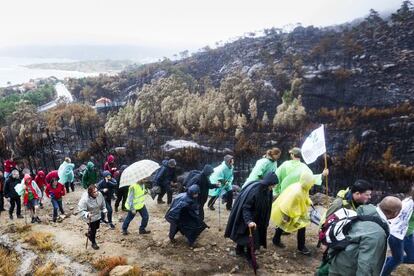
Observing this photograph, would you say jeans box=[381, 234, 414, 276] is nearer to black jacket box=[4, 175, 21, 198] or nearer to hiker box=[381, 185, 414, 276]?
hiker box=[381, 185, 414, 276]

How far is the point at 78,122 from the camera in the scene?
148 ft

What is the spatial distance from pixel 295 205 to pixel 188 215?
6.62ft

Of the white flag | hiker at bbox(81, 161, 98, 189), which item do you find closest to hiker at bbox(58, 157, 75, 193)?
hiker at bbox(81, 161, 98, 189)

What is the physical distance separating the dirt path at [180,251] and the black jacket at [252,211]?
1.98ft

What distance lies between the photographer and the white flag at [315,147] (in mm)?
6625

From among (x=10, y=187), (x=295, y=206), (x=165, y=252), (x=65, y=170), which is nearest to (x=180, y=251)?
→ (x=165, y=252)

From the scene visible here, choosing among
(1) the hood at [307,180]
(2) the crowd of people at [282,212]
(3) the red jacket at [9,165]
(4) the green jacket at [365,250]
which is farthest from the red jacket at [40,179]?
(4) the green jacket at [365,250]

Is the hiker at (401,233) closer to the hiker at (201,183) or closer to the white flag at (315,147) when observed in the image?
the white flag at (315,147)

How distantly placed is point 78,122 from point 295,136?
86.6 ft

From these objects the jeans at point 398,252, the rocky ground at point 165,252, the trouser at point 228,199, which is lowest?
the rocky ground at point 165,252

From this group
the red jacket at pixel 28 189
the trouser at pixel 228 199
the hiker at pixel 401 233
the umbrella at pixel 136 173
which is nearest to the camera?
the hiker at pixel 401 233

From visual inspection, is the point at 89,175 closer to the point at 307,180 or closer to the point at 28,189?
the point at 28,189

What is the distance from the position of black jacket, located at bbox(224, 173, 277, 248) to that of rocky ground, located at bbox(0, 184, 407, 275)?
24.6 inches

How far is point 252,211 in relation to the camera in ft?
19.0
